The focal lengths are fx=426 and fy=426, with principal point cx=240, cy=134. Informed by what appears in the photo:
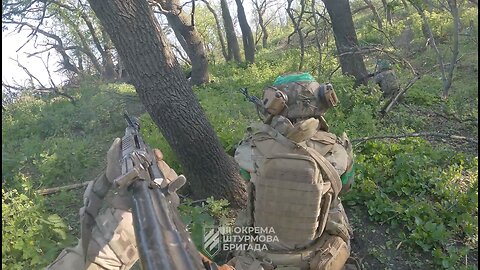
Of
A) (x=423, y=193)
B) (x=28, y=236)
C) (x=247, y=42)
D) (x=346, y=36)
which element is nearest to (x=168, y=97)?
(x=28, y=236)

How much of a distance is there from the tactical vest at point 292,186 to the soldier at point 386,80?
4.90m

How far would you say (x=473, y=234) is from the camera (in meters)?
4.02

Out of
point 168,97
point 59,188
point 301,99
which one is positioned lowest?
point 59,188

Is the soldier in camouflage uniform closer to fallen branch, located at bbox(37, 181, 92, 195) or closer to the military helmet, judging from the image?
the military helmet

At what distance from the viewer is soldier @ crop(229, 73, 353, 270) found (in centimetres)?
293

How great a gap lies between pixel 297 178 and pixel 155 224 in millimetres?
1506


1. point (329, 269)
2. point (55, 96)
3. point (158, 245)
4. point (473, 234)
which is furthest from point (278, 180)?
point (55, 96)

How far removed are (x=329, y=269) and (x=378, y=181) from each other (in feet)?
6.64

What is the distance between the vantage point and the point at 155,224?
1.56 meters

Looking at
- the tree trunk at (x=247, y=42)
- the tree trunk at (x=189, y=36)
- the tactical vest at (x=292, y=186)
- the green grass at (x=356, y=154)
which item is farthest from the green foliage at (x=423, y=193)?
the tree trunk at (x=247, y=42)

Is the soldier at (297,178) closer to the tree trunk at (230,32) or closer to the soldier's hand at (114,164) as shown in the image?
the soldier's hand at (114,164)

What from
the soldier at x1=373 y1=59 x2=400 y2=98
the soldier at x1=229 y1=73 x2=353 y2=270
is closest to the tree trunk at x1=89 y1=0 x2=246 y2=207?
the soldier at x1=229 y1=73 x2=353 y2=270

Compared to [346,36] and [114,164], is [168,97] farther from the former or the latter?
[346,36]

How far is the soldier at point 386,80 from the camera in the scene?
303 inches
